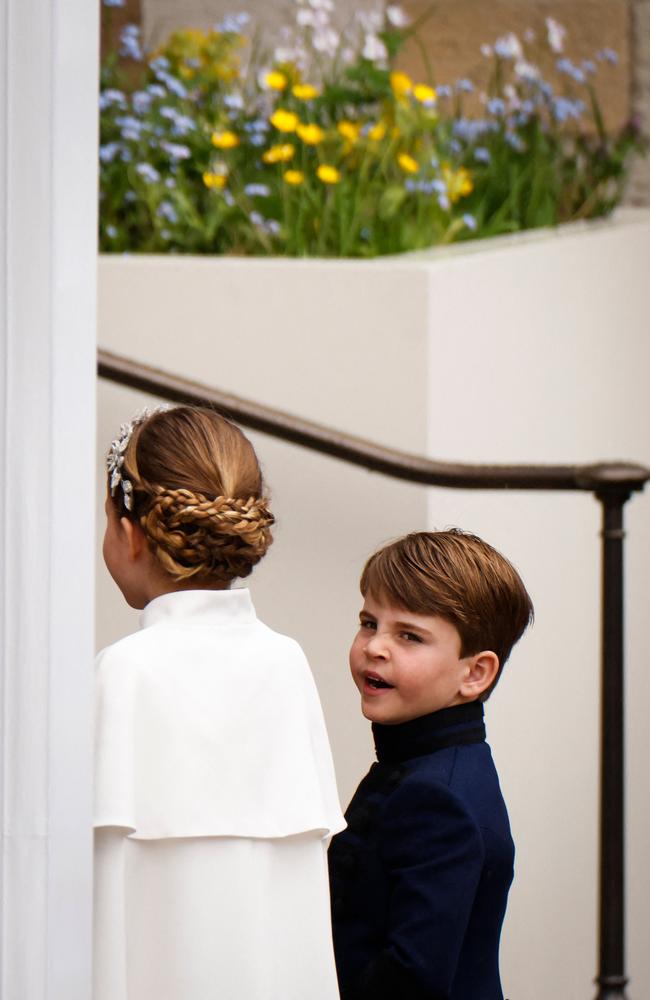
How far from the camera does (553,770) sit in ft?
10.5

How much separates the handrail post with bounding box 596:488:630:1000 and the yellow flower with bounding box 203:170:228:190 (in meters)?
1.37

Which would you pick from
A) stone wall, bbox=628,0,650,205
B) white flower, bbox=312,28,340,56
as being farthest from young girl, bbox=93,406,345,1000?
stone wall, bbox=628,0,650,205

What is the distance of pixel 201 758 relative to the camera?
4.04 ft

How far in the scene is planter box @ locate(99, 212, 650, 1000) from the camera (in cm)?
264

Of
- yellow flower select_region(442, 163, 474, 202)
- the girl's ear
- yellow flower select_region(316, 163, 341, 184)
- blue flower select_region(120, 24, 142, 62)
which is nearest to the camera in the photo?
the girl's ear

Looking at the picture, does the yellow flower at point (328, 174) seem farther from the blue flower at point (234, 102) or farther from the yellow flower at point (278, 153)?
the blue flower at point (234, 102)

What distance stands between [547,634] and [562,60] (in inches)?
74.7

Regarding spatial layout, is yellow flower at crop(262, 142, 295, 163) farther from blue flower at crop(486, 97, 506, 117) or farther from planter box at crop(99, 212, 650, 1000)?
blue flower at crop(486, 97, 506, 117)

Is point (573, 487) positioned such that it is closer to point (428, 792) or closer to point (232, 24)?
point (428, 792)

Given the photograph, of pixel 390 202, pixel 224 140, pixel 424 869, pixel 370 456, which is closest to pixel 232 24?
pixel 224 140

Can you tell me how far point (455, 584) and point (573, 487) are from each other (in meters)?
0.67

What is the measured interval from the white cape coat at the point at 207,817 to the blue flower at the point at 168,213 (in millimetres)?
1943

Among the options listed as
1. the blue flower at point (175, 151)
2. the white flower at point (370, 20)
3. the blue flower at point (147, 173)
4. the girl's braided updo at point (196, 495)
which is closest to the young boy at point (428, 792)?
the girl's braided updo at point (196, 495)

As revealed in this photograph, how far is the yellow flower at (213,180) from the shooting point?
314 centimetres
